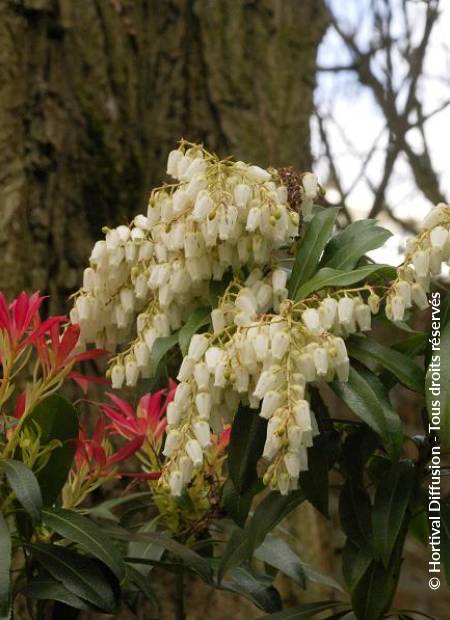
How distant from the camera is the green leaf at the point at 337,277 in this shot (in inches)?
47.2

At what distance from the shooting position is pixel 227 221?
120cm

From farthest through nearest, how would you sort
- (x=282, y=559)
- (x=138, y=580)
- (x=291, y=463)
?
(x=282, y=559) → (x=138, y=580) → (x=291, y=463)


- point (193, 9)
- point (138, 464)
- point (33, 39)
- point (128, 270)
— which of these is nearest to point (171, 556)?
point (138, 464)

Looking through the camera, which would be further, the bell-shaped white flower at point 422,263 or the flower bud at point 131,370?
the flower bud at point 131,370

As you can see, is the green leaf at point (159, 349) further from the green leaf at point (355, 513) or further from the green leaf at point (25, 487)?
the green leaf at point (355, 513)

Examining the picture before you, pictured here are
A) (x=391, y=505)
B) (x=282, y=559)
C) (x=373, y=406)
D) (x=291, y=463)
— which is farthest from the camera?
(x=282, y=559)

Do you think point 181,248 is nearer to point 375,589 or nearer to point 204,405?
point 204,405

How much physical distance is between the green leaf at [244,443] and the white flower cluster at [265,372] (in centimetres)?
3

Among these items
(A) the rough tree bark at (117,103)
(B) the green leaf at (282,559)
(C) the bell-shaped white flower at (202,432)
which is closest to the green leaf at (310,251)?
(C) the bell-shaped white flower at (202,432)

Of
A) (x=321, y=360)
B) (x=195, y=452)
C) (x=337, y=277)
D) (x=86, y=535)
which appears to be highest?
(x=337, y=277)

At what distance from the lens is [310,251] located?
1.31 m

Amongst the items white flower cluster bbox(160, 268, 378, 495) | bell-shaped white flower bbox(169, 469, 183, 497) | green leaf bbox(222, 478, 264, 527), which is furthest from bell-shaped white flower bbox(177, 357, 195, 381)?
green leaf bbox(222, 478, 264, 527)

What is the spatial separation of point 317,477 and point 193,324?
246mm

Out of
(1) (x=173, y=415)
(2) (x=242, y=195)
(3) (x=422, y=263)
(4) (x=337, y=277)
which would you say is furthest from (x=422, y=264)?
(1) (x=173, y=415)
